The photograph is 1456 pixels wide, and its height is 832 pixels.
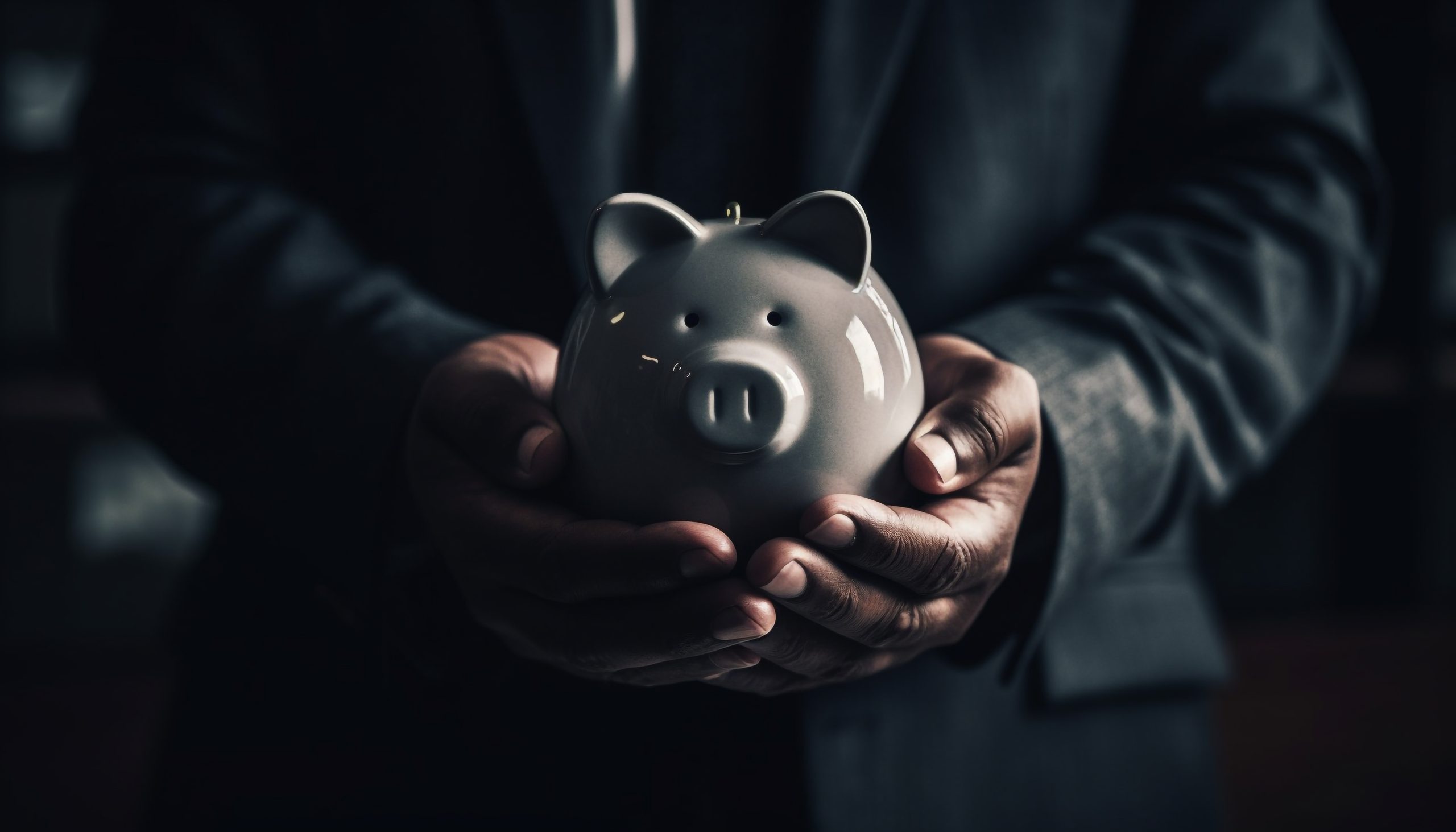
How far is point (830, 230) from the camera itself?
0.43 meters

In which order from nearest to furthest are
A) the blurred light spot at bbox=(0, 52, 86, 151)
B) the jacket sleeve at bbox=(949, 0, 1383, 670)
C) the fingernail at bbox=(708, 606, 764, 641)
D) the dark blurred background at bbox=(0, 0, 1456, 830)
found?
the fingernail at bbox=(708, 606, 764, 641) < the jacket sleeve at bbox=(949, 0, 1383, 670) < the dark blurred background at bbox=(0, 0, 1456, 830) < the blurred light spot at bbox=(0, 52, 86, 151)

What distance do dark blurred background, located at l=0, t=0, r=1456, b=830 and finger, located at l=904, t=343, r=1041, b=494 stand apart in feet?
3.22

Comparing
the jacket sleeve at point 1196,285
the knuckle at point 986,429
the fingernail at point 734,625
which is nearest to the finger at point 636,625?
the fingernail at point 734,625

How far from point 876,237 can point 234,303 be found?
42 centimetres

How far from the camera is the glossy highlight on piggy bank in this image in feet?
1.34

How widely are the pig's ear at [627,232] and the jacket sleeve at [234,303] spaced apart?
0.57 feet

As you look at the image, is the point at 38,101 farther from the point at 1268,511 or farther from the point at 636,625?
the point at 1268,511

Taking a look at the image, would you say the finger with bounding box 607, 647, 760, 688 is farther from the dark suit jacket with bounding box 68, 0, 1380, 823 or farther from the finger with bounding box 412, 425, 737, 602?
the dark suit jacket with bounding box 68, 0, 1380, 823

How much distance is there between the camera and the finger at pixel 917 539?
40 cm

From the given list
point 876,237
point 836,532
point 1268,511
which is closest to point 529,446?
point 836,532

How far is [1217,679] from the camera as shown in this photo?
741 mm

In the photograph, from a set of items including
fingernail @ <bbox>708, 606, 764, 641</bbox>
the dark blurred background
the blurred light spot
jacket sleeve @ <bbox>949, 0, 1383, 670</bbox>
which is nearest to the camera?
fingernail @ <bbox>708, 606, 764, 641</bbox>

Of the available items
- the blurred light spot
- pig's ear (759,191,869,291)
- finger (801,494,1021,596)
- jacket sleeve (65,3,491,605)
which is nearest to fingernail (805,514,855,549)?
finger (801,494,1021,596)

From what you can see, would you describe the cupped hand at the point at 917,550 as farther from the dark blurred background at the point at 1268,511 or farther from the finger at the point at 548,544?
the dark blurred background at the point at 1268,511
